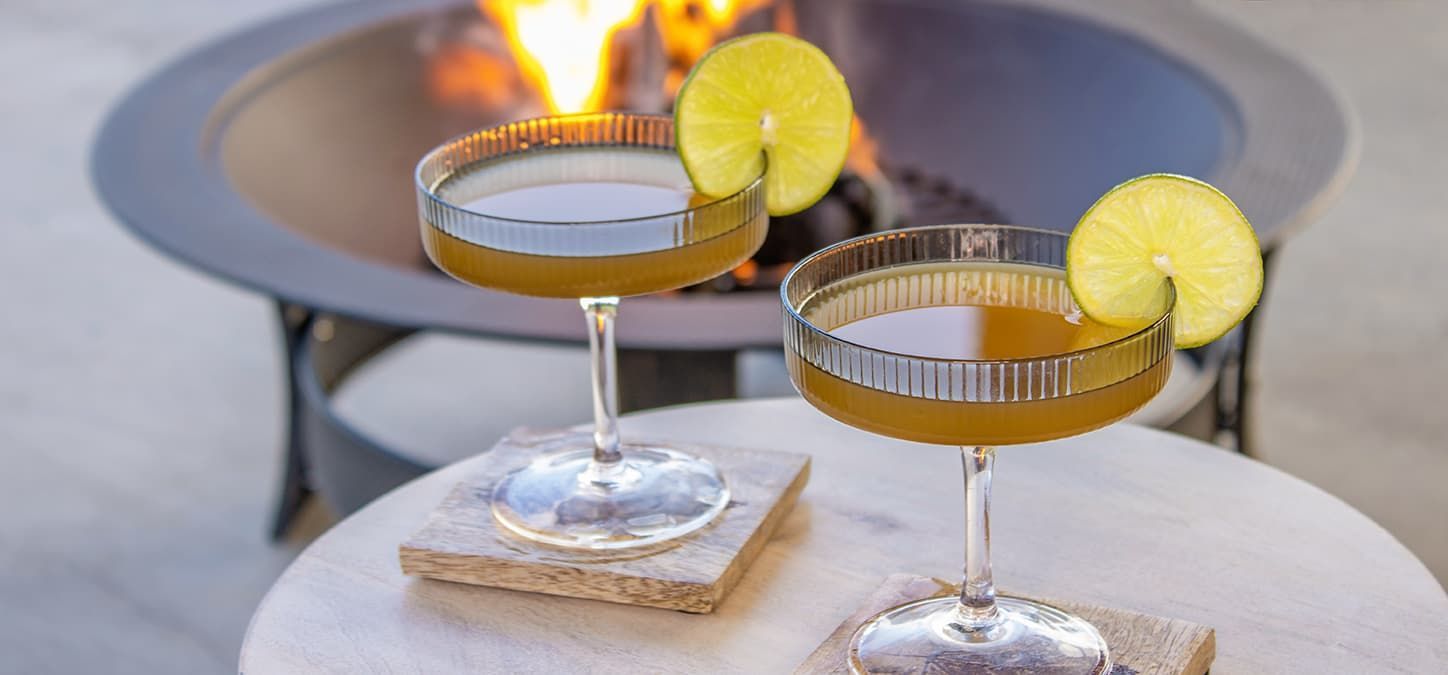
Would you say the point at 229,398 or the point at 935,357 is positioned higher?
the point at 935,357

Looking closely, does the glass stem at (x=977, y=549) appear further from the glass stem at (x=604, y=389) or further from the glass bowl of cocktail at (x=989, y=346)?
the glass stem at (x=604, y=389)

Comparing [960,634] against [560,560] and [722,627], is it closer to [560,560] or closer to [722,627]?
[722,627]

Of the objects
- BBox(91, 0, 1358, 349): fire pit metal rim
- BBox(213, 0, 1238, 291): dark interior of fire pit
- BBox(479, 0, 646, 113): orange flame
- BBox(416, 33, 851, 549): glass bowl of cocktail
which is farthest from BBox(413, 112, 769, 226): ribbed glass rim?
BBox(479, 0, 646, 113): orange flame

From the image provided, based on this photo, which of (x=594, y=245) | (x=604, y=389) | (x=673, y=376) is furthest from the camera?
(x=673, y=376)

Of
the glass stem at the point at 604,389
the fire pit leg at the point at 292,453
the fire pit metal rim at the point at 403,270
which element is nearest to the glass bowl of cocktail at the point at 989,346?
the glass stem at the point at 604,389

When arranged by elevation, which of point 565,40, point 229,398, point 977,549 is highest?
point 977,549

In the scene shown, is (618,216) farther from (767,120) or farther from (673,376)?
(673,376)

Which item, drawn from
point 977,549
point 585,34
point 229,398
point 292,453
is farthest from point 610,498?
point 229,398
